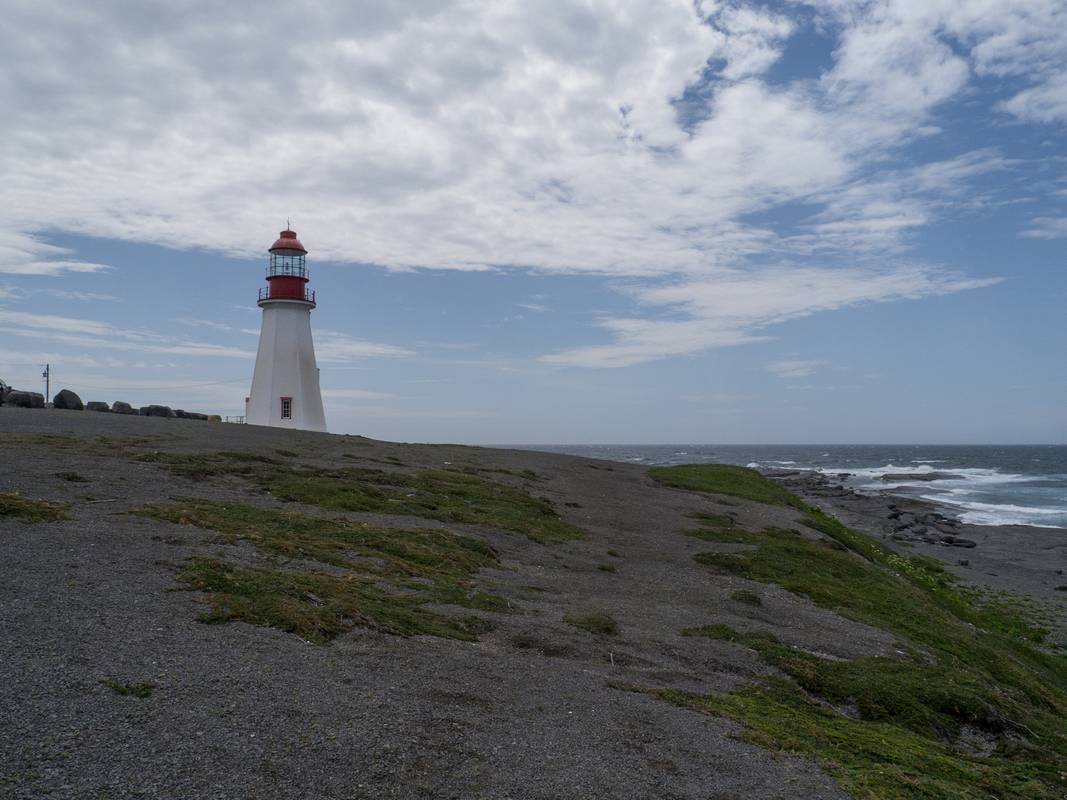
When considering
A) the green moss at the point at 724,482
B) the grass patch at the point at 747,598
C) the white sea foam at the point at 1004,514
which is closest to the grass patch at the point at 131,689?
the grass patch at the point at 747,598

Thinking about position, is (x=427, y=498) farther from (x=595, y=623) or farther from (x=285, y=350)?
(x=285, y=350)

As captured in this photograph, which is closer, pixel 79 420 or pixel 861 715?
pixel 861 715

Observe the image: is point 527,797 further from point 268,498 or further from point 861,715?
point 268,498

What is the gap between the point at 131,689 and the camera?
245 inches

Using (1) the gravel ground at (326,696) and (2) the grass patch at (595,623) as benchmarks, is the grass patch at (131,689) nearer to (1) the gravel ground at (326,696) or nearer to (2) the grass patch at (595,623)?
(1) the gravel ground at (326,696)

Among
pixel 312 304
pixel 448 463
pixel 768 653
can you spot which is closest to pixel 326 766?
pixel 768 653

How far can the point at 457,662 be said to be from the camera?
8359mm

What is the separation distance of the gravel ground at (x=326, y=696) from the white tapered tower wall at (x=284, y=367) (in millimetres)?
24857

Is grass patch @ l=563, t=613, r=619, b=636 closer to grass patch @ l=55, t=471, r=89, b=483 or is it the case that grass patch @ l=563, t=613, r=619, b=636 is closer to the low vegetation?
the low vegetation

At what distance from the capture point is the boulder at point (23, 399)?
3134 centimetres

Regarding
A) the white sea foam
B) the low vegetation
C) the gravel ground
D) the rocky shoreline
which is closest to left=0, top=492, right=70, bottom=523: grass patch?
the gravel ground

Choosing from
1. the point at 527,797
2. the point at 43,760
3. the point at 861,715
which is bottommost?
the point at 861,715

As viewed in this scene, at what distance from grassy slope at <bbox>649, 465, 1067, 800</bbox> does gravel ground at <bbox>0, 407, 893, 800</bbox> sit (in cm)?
53

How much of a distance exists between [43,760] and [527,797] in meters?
3.13
